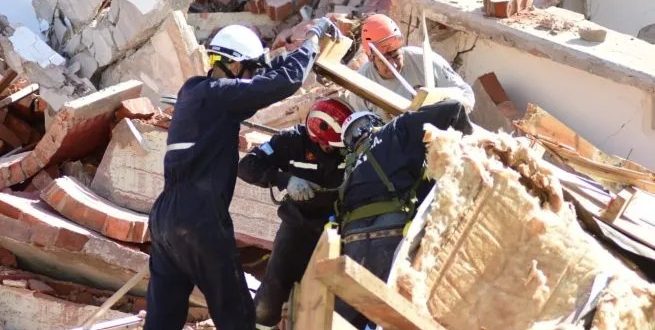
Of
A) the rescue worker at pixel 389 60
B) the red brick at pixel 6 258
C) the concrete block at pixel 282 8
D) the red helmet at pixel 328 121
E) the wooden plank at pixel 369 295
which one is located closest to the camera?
the wooden plank at pixel 369 295

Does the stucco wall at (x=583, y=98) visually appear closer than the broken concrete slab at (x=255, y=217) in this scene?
Yes

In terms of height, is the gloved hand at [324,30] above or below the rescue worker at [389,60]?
above

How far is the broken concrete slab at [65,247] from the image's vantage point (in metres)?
5.90

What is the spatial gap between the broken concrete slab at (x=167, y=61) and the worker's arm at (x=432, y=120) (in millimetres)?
4093

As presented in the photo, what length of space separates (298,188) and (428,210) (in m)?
1.54

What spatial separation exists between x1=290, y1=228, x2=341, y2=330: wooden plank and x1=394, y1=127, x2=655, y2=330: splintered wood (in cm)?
33

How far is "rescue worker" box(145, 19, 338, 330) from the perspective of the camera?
14.5 ft

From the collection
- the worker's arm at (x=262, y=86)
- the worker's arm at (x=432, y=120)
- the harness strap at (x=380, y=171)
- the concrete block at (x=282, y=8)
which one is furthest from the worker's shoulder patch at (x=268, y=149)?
the concrete block at (x=282, y=8)

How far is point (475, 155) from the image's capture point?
3.42 meters

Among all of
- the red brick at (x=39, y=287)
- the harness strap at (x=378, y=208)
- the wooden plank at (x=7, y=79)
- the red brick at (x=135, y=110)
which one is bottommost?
the red brick at (x=39, y=287)

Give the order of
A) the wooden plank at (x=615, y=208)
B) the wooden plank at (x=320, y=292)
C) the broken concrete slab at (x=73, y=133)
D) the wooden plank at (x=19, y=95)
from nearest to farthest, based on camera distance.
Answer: the wooden plank at (x=320, y=292)
the wooden plank at (x=615, y=208)
the broken concrete slab at (x=73, y=133)
the wooden plank at (x=19, y=95)

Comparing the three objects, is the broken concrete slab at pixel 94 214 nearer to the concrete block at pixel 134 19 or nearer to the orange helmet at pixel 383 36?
the orange helmet at pixel 383 36

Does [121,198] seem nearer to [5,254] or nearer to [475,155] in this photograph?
[5,254]

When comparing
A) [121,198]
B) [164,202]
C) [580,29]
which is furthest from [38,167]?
[580,29]
